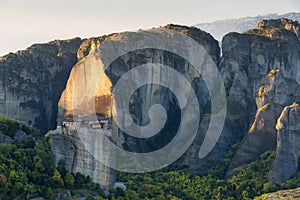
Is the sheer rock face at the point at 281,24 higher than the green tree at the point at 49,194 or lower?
higher

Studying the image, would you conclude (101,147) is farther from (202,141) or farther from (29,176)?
(202,141)

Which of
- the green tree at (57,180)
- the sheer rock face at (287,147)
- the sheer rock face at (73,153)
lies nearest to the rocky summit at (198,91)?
the sheer rock face at (287,147)

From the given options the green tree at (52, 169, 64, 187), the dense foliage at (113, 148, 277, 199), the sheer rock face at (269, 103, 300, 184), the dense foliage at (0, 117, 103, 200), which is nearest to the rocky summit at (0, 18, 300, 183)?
the sheer rock face at (269, 103, 300, 184)

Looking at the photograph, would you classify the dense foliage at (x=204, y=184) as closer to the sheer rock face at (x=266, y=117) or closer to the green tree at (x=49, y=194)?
the sheer rock face at (x=266, y=117)

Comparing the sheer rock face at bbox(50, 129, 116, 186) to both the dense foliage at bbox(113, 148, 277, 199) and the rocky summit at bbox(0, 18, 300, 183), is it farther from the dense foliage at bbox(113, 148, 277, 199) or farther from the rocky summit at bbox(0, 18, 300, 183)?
the rocky summit at bbox(0, 18, 300, 183)

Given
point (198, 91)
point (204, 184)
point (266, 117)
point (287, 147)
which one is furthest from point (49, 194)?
point (198, 91)

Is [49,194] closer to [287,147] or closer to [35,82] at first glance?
[287,147]

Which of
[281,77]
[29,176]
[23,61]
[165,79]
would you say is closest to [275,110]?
[281,77]
